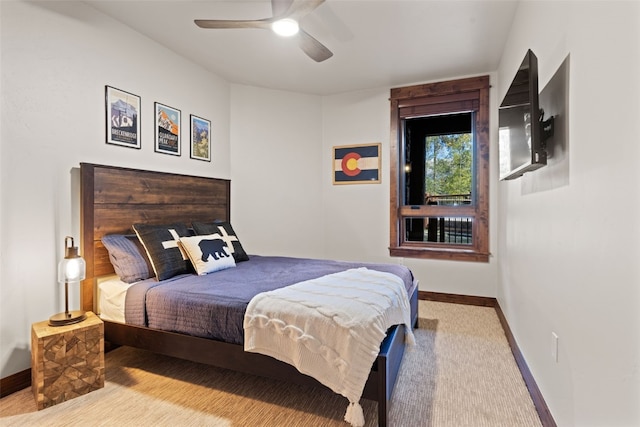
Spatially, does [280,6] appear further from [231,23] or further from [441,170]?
[441,170]

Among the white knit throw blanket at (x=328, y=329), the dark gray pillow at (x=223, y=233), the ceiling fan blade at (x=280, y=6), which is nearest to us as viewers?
the white knit throw blanket at (x=328, y=329)

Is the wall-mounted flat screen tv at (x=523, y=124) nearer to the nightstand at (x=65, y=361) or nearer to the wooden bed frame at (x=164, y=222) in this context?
the wooden bed frame at (x=164, y=222)

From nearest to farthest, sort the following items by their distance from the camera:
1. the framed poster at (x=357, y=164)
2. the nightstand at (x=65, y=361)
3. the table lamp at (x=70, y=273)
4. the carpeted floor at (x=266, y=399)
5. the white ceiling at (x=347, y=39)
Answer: the carpeted floor at (x=266, y=399), the nightstand at (x=65, y=361), the table lamp at (x=70, y=273), the white ceiling at (x=347, y=39), the framed poster at (x=357, y=164)

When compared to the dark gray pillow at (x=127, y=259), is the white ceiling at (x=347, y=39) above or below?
above

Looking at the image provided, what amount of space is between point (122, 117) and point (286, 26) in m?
1.67

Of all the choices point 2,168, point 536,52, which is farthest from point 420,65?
point 2,168

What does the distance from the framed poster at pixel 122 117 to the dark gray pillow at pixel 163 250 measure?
791 mm

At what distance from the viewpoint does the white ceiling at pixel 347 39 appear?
8.39ft

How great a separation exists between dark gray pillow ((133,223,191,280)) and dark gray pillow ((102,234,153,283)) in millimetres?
85

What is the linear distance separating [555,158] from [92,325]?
9.36 feet

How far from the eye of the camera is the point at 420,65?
3.59 meters

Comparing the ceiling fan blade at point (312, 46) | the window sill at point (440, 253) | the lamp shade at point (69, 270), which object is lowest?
the window sill at point (440, 253)

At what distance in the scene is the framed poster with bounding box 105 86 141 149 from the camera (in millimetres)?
2695

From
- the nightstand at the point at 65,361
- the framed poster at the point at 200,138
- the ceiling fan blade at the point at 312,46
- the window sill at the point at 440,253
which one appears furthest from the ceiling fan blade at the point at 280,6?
the window sill at the point at 440,253
